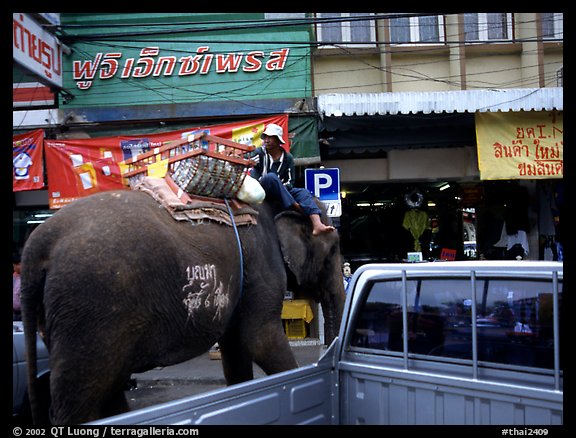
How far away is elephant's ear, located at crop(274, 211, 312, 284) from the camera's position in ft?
16.3

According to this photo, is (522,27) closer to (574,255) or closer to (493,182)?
(493,182)

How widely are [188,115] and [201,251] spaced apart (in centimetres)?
624

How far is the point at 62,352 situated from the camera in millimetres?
3389

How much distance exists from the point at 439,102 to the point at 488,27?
268cm

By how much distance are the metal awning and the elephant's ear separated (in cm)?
441

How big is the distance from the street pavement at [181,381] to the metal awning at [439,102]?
13.1 ft

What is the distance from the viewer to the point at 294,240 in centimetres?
505

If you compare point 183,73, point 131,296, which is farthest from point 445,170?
point 131,296

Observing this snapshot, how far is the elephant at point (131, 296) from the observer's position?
3.39m

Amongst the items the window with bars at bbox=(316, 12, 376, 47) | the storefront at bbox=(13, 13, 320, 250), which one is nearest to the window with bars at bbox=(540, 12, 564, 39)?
the window with bars at bbox=(316, 12, 376, 47)

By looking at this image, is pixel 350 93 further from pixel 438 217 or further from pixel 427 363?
pixel 427 363

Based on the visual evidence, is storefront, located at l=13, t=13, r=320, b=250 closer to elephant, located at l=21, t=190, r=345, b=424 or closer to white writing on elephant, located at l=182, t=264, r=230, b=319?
elephant, located at l=21, t=190, r=345, b=424

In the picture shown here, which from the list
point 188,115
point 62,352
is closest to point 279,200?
point 62,352

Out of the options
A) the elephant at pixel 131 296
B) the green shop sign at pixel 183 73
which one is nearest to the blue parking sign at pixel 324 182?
the green shop sign at pixel 183 73
